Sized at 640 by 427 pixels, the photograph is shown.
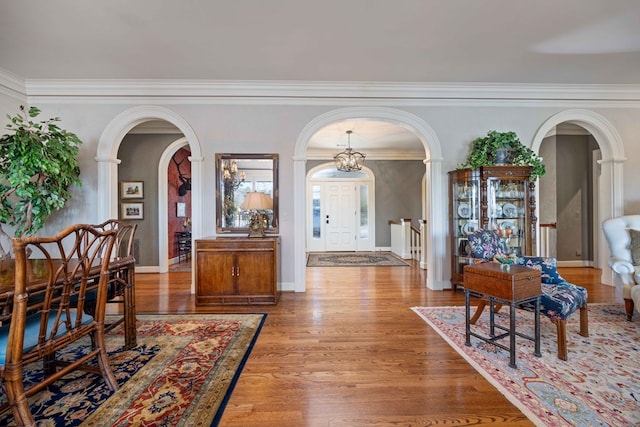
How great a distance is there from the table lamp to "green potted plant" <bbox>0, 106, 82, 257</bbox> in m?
2.04

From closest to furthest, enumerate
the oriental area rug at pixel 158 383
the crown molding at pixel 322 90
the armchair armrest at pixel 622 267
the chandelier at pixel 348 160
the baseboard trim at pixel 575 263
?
1. the oriental area rug at pixel 158 383
2. the armchair armrest at pixel 622 267
3. the crown molding at pixel 322 90
4. the baseboard trim at pixel 575 263
5. the chandelier at pixel 348 160

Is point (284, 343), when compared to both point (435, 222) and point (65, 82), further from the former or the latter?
point (65, 82)

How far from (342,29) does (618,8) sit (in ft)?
8.10

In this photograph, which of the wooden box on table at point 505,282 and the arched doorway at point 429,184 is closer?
the wooden box on table at point 505,282

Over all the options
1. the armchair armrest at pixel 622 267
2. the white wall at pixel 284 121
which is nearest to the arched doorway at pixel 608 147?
the white wall at pixel 284 121

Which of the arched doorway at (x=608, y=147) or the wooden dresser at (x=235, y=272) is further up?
the arched doorway at (x=608, y=147)

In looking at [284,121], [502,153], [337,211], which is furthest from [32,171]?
[337,211]

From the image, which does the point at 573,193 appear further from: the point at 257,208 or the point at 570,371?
the point at 257,208

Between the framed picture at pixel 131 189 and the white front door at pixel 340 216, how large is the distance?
15.4 ft

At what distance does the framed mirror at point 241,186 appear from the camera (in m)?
4.14

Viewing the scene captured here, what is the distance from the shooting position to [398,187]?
27.2ft

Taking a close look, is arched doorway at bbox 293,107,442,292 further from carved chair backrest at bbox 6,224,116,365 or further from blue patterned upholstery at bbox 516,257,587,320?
carved chair backrest at bbox 6,224,116,365

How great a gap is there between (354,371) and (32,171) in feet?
12.6

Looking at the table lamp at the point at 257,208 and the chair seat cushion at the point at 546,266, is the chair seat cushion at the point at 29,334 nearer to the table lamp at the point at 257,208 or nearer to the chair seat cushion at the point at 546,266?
the table lamp at the point at 257,208
